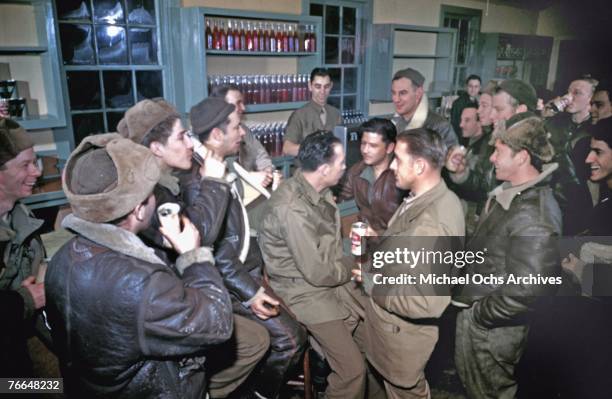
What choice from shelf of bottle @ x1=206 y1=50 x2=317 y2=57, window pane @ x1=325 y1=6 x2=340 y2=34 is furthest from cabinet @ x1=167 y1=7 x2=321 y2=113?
window pane @ x1=325 y1=6 x2=340 y2=34

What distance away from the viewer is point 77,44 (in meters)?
3.41

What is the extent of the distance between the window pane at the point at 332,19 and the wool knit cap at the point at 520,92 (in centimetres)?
243

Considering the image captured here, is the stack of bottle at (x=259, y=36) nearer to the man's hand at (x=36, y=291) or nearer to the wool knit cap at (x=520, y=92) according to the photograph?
the wool knit cap at (x=520, y=92)

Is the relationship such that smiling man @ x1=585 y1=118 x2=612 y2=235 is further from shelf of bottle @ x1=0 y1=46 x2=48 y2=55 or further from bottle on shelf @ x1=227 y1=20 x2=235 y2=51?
shelf of bottle @ x1=0 y1=46 x2=48 y2=55

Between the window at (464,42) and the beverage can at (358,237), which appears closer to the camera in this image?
the beverage can at (358,237)

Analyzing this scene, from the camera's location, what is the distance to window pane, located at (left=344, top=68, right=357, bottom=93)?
566cm

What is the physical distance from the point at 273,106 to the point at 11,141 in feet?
8.85

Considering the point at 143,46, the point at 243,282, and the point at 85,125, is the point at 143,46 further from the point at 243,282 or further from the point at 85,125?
the point at 243,282

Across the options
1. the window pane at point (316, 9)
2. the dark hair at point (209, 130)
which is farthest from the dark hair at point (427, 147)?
the window pane at point (316, 9)

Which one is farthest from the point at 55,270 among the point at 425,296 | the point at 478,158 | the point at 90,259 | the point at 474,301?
the point at 478,158

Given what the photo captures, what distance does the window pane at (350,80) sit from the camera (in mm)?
5656

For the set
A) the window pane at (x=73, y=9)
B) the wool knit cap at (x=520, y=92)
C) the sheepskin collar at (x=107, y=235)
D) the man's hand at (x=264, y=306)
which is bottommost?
the man's hand at (x=264, y=306)

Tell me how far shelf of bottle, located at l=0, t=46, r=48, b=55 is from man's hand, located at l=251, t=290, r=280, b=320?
2.27m

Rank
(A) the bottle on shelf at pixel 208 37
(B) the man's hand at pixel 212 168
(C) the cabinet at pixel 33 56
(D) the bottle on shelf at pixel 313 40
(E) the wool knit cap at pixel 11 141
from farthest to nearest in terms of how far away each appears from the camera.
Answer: (D) the bottle on shelf at pixel 313 40, (A) the bottle on shelf at pixel 208 37, (C) the cabinet at pixel 33 56, (E) the wool knit cap at pixel 11 141, (B) the man's hand at pixel 212 168
